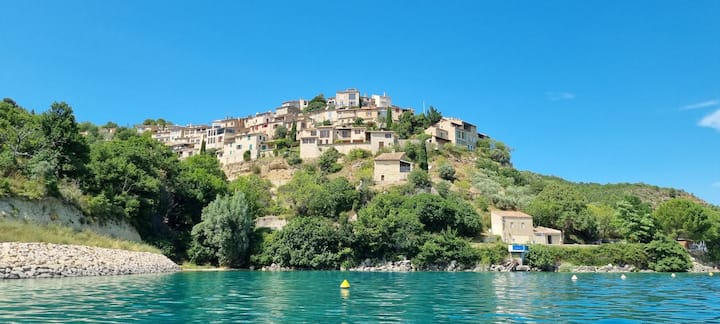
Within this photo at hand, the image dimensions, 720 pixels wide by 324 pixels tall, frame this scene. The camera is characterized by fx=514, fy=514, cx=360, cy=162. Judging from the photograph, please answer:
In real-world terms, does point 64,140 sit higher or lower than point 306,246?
higher

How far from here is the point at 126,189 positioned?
4538cm

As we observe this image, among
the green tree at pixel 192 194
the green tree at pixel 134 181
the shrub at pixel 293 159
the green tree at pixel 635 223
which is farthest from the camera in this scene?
the shrub at pixel 293 159

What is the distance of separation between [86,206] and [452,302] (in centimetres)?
3154

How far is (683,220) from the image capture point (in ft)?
202

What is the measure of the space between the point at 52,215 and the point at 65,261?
8047 millimetres

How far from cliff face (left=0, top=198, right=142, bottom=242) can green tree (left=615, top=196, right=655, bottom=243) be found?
52662 millimetres

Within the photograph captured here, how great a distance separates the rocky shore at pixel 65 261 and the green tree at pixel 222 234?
39.1 ft

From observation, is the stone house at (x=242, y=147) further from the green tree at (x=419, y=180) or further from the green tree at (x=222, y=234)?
the green tree at (x=222, y=234)

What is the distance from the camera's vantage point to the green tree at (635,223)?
190 ft

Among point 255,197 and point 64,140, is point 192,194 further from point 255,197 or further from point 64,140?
point 64,140

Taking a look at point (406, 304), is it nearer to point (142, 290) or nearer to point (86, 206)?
point (142, 290)

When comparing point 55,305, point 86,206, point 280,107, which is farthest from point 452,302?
point 280,107

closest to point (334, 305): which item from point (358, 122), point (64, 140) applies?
point (64, 140)

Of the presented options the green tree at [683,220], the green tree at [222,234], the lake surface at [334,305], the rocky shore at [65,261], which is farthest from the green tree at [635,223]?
the rocky shore at [65,261]
